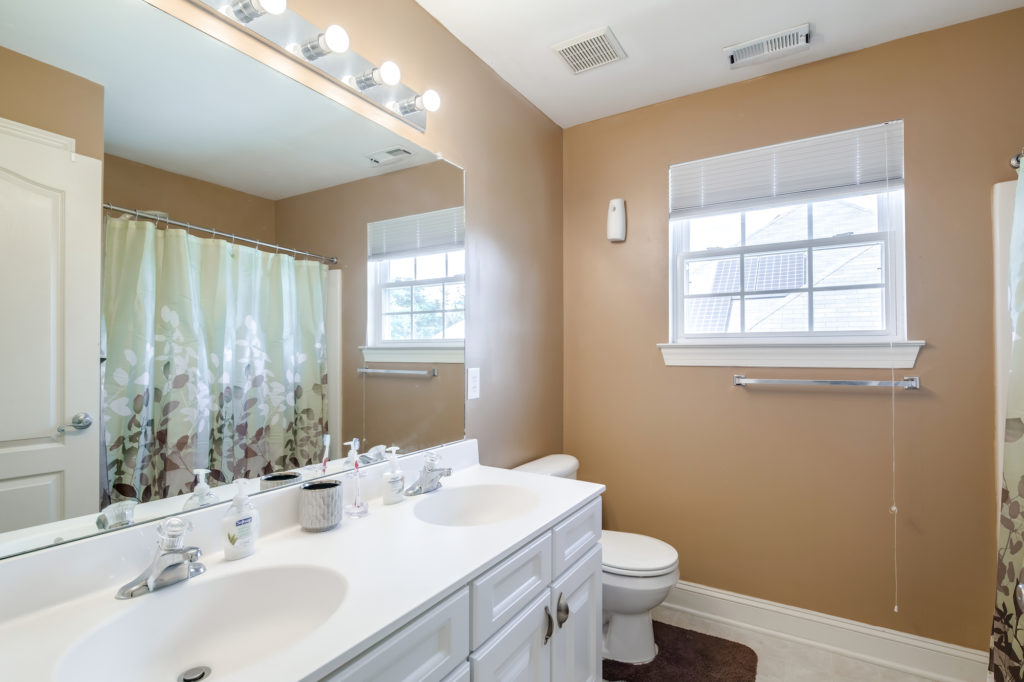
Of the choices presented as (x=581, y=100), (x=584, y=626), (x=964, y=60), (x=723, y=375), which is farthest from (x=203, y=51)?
(x=964, y=60)

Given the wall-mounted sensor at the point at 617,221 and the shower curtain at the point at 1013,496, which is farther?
the wall-mounted sensor at the point at 617,221

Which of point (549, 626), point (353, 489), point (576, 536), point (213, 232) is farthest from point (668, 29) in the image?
point (549, 626)

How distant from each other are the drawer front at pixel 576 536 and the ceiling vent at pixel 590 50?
1.67 metres

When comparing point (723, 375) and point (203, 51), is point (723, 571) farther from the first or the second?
point (203, 51)

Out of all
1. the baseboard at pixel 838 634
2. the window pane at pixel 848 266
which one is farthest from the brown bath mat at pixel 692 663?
the window pane at pixel 848 266

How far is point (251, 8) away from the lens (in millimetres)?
1123

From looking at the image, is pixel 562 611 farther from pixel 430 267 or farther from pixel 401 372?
pixel 430 267

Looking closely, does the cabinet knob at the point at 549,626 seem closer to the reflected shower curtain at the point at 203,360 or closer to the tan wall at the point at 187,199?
the reflected shower curtain at the point at 203,360

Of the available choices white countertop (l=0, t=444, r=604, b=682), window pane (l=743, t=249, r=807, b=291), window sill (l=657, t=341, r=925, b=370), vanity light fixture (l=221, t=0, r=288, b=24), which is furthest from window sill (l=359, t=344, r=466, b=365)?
window pane (l=743, t=249, r=807, b=291)

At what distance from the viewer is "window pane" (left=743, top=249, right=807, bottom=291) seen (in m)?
2.06

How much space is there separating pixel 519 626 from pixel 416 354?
0.88 meters

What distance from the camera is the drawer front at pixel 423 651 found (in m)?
0.73

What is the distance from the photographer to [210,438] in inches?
42.7

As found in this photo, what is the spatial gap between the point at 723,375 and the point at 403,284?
1.46 metres
